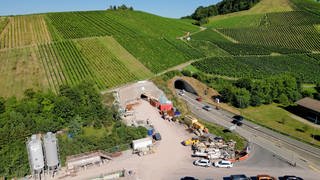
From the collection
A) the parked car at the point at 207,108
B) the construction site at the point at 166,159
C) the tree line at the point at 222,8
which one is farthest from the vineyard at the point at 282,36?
the construction site at the point at 166,159

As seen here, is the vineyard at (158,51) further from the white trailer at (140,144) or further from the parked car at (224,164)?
the parked car at (224,164)

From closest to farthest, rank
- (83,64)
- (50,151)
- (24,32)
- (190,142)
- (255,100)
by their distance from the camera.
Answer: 1. (50,151)
2. (190,142)
3. (255,100)
4. (83,64)
5. (24,32)

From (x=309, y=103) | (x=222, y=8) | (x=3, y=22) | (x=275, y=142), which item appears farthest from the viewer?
(x=222, y=8)

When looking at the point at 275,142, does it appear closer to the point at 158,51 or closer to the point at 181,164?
the point at 181,164

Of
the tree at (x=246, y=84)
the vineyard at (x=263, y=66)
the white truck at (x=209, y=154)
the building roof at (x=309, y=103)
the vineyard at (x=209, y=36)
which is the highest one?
the vineyard at (x=209, y=36)

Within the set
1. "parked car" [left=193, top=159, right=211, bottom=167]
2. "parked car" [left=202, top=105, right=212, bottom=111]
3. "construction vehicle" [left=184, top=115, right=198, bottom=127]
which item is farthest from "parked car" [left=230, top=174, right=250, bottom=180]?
"parked car" [left=202, top=105, right=212, bottom=111]

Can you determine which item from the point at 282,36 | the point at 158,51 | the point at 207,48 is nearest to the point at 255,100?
the point at 158,51

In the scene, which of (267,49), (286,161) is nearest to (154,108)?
(286,161)

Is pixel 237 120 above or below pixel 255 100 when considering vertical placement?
below
